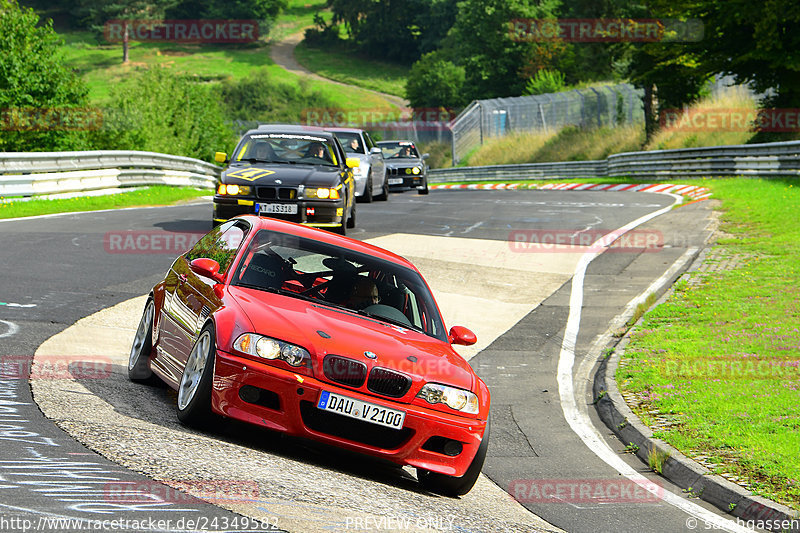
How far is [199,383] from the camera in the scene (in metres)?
6.43

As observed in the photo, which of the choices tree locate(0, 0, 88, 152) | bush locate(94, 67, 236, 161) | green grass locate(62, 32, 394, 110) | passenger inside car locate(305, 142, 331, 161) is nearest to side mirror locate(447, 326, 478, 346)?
passenger inside car locate(305, 142, 331, 161)

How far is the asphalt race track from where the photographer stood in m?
5.16

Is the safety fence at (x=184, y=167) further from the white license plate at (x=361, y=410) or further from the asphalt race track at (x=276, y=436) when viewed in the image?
the white license plate at (x=361, y=410)

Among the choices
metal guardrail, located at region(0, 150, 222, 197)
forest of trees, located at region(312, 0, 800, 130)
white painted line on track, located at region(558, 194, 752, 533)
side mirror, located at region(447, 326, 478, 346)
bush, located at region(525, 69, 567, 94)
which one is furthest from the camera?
bush, located at region(525, 69, 567, 94)

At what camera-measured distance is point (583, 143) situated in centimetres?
5119

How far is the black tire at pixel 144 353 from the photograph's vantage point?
316 inches

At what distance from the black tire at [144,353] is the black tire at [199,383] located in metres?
1.19

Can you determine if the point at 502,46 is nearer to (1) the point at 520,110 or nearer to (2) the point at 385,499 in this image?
(1) the point at 520,110

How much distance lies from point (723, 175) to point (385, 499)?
2849 cm

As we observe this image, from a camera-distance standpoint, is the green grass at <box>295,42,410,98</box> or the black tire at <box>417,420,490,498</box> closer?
the black tire at <box>417,420,490,498</box>

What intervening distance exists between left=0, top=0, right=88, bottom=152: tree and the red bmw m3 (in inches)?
926

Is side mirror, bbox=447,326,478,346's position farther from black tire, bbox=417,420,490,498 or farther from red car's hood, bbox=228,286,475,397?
black tire, bbox=417,420,490,498

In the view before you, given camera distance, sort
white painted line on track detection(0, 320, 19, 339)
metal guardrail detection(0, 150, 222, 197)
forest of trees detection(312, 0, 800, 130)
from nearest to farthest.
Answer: white painted line on track detection(0, 320, 19, 339) < metal guardrail detection(0, 150, 222, 197) < forest of trees detection(312, 0, 800, 130)

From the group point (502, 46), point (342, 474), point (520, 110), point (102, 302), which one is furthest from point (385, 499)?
point (502, 46)
